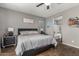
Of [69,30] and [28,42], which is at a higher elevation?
[69,30]

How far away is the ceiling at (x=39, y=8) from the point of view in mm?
1311

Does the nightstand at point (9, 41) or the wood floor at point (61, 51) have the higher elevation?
the nightstand at point (9, 41)

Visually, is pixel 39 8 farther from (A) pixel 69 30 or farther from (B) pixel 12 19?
(A) pixel 69 30

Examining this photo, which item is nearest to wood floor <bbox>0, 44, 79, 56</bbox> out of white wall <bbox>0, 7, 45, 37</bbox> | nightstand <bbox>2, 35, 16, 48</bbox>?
nightstand <bbox>2, 35, 16, 48</bbox>

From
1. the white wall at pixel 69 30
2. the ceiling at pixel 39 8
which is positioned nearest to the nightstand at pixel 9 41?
the ceiling at pixel 39 8

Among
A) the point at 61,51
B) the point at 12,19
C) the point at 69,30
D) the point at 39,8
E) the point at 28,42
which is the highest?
the point at 39,8

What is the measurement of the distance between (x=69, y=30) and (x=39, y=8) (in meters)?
0.85

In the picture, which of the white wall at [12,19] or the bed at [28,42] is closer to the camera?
the white wall at [12,19]

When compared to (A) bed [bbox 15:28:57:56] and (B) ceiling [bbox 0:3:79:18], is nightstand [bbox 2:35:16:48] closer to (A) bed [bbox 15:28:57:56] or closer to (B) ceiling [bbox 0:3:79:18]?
(A) bed [bbox 15:28:57:56]

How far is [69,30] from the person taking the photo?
1.47 metres

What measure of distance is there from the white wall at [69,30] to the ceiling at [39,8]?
9 centimetres

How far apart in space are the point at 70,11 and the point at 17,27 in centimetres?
122

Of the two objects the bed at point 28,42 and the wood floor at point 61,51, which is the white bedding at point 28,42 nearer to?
the bed at point 28,42

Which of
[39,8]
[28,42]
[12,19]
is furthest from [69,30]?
[12,19]
